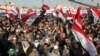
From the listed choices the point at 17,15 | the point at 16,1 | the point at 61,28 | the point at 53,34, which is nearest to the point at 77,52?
the point at 53,34

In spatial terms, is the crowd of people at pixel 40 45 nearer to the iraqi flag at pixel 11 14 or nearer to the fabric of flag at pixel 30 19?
the fabric of flag at pixel 30 19

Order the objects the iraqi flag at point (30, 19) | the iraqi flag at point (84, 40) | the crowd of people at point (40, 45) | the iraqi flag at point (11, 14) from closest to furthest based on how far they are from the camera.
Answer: the iraqi flag at point (84, 40) < the crowd of people at point (40, 45) < the iraqi flag at point (30, 19) < the iraqi flag at point (11, 14)

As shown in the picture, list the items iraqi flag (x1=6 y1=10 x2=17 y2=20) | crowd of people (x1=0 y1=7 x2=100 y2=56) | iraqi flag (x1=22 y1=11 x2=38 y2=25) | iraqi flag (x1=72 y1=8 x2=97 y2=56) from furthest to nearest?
iraqi flag (x1=6 y1=10 x2=17 y2=20) → iraqi flag (x1=22 y1=11 x2=38 y2=25) → crowd of people (x1=0 y1=7 x2=100 y2=56) → iraqi flag (x1=72 y1=8 x2=97 y2=56)

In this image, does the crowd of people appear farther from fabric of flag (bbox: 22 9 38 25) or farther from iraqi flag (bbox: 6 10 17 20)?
iraqi flag (bbox: 6 10 17 20)

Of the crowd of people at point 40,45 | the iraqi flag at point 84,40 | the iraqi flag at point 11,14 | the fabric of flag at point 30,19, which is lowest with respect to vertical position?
the iraqi flag at point 11,14

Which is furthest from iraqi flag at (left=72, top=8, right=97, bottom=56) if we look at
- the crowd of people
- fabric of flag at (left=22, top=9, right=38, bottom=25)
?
fabric of flag at (left=22, top=9, right=38, bottom=25)

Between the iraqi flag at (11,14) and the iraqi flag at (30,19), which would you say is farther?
the iraqi flag at (11,14)

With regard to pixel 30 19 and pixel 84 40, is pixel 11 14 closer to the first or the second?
pixel 30 19

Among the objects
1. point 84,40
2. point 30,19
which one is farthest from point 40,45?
point 30,19

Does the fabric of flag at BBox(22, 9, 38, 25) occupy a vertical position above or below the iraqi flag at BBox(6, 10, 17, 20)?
above

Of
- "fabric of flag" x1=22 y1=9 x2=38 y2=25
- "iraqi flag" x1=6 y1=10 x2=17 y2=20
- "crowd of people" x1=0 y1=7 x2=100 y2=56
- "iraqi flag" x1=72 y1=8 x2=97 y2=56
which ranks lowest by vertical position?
"iraqi flag" x1=6 y1=10 x2=17 y2=20

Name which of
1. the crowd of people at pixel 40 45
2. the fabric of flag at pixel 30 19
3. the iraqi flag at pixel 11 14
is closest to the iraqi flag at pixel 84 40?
the crowd of people at pixel 40 45

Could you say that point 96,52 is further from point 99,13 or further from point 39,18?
point 99,13

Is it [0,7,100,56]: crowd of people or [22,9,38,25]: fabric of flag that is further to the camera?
[22,9,38,25]: fabric of flag
